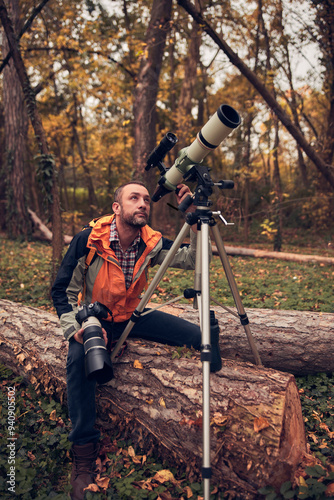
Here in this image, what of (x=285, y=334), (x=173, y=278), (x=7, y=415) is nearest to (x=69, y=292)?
(x=7, y=415)

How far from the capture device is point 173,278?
21.3 ft

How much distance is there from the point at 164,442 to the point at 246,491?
22.5 inches

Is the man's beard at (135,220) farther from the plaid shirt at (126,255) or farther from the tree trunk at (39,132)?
the tree trunk at (39,132)

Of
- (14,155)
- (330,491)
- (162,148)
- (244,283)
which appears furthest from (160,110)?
(330,491)

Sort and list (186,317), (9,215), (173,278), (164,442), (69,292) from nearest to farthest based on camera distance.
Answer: (164,442), (69,292), (186,317), (173,278), (9,215)

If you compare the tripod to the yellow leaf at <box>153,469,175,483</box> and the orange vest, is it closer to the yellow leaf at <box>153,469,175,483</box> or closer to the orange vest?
the orange vest

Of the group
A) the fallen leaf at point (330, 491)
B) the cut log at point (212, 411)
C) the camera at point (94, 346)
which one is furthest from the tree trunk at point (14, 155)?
the fallen leaf at point (330, 491)

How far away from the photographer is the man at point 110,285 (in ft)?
7.52

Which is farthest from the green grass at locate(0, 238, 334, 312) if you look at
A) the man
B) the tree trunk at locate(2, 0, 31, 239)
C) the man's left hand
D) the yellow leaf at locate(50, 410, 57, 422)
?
the man's left hand

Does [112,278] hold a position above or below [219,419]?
above

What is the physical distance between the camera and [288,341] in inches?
120

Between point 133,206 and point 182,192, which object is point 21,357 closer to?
point 133,206

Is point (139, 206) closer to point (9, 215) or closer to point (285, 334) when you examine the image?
point (285, 334)

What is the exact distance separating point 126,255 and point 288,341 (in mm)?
1681
